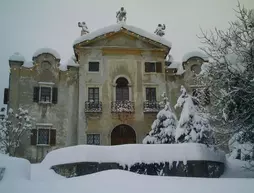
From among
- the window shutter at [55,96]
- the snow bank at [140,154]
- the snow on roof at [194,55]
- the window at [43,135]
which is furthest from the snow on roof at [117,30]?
the snow bank at [140,154]

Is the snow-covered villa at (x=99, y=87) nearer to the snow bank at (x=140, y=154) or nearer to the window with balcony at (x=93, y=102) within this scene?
the window with balcony at (x=93, y=102)

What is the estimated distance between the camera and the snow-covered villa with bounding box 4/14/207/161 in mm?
20953

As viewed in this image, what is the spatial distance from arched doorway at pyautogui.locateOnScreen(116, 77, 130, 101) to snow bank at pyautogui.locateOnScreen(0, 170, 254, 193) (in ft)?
48.7

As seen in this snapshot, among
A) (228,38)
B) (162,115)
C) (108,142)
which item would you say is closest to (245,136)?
(228,38)

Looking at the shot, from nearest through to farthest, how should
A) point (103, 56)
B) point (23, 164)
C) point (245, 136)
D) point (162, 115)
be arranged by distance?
point (23, 164)
point (245, 136)
point (162, 115)
point (103, 56)

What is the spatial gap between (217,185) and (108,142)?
47.7ft

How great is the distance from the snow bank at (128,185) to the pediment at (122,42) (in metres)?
16.1

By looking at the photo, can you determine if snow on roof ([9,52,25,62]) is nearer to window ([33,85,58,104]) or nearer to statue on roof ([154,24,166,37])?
window ([33,85,58,104])

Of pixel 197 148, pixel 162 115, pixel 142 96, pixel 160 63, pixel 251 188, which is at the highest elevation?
pixel 160 63

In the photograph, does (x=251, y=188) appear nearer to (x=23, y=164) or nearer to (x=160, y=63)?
(x=23, y=164)

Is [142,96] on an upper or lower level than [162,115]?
upper

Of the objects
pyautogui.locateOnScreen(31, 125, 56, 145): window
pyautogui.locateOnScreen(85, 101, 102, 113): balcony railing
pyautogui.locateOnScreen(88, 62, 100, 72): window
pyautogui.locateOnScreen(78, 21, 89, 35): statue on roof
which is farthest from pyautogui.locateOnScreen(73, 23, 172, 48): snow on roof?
pyautogui.locateOnScreen(31, 125, 56, 145): window

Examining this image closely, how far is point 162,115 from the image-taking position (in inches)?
652

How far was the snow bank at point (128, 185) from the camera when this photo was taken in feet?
20.6
